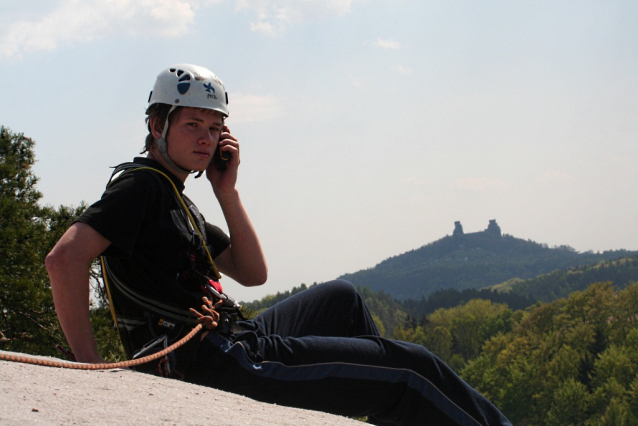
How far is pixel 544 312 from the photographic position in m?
106

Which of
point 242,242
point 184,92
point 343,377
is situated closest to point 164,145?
point 184,92

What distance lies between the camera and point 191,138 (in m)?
3.83

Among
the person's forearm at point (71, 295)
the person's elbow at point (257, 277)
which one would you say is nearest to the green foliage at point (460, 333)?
the person's elbow at point (257, 277)

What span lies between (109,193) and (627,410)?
86701 mm

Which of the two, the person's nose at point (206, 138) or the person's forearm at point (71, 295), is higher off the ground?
the person's nose at point (206, 138)

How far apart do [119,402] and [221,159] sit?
5.58ft

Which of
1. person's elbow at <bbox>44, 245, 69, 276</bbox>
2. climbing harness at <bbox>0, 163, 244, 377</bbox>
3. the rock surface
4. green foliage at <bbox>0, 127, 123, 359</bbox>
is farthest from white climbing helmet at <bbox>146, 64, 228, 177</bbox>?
green foliage at <bbox>0, 127, 123, 359</bbox>

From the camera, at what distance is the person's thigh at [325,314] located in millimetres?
4122

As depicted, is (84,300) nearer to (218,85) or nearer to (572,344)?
(218,85)

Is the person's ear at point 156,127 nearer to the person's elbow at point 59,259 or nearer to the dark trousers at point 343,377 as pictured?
the person's elbow at point 59,259

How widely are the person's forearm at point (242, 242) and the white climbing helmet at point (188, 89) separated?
607mm

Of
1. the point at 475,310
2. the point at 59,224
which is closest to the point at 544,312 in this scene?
→ the point at 475,310

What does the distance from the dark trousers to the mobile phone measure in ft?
3.66

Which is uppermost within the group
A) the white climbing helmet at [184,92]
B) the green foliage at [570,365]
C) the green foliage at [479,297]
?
the green foliage at [479,297]
